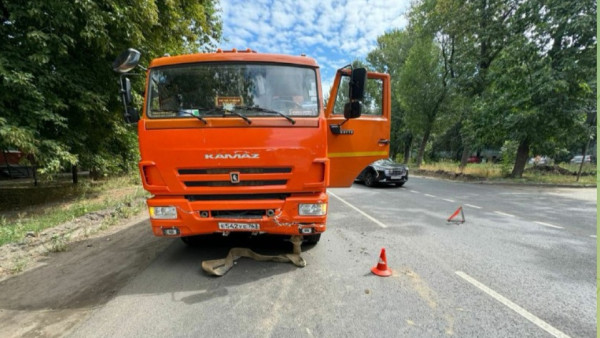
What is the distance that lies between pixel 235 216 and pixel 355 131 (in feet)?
7.09

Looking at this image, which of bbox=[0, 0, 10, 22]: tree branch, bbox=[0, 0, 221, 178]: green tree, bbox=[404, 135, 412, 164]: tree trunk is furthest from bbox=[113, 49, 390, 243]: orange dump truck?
bbox=[404, 135, 412, 164]: tree trunk

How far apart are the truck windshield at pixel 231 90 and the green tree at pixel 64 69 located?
4.20m

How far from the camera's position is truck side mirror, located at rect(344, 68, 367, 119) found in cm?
366

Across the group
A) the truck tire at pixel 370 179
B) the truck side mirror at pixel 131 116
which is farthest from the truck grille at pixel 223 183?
the truck tire at pixel 370 179

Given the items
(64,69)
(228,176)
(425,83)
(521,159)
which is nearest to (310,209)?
(228,176)

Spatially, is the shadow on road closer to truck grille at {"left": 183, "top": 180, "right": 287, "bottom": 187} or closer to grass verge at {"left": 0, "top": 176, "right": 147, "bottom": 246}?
grass verge at {"left": 0, "top": 176, "right": 147, "bottom": 246}

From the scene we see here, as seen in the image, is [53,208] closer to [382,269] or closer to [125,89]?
[125,89]

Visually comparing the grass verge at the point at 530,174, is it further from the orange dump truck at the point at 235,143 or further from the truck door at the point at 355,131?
the orange dump truck at the point at 235,143

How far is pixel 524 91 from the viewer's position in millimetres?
12945

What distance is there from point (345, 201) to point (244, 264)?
216 inches

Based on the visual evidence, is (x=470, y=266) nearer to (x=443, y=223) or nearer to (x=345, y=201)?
(x=443, y=223)

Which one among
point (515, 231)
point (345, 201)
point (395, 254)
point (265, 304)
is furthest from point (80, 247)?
point (515, 231)

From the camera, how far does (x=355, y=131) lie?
422 centimetres

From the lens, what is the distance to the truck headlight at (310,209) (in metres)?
3.38
